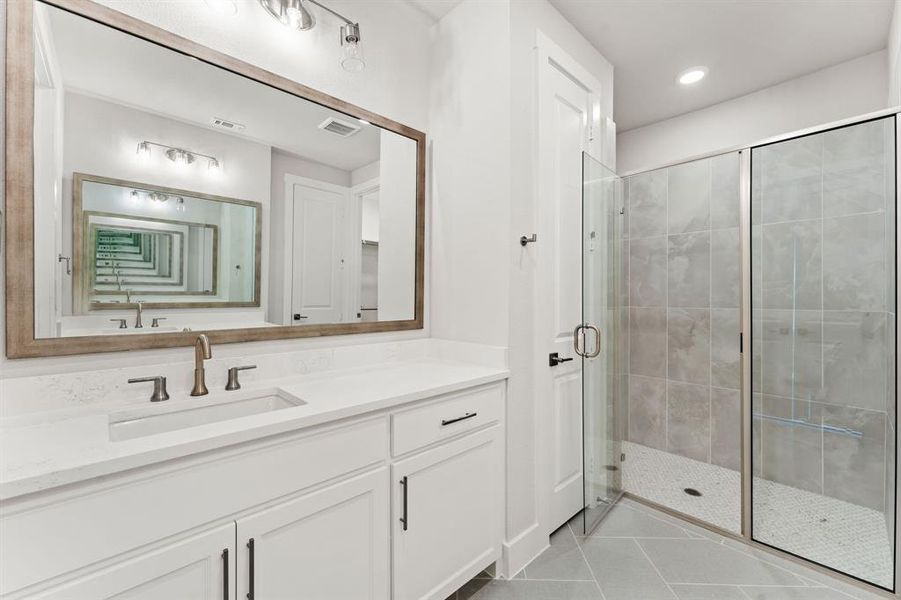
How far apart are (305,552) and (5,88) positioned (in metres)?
1.50

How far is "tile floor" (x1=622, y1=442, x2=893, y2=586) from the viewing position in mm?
1795

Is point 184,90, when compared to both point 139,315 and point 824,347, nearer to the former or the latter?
point 139,315

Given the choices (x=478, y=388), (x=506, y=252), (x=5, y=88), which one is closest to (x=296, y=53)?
(x=5, y=88)

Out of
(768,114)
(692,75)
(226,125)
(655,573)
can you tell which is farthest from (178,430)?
(768,114)

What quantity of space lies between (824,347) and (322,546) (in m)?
2.62

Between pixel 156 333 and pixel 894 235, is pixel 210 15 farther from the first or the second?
pixel 894 235

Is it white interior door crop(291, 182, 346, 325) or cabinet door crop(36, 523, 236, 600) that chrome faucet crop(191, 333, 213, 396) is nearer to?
white interior door crop(291, 182, 346, 325)

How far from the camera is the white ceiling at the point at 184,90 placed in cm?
120

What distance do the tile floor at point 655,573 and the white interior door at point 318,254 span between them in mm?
1351

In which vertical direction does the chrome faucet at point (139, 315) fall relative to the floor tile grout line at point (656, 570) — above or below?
above

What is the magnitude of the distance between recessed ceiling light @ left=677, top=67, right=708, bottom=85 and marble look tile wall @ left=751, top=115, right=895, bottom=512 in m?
0.85

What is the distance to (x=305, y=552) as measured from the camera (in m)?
1.11

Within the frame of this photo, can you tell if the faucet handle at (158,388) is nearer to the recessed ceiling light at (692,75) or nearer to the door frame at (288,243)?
the door frame at (288,243)

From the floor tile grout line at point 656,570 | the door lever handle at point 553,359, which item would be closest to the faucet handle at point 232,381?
the door lever handle at point 553,359
